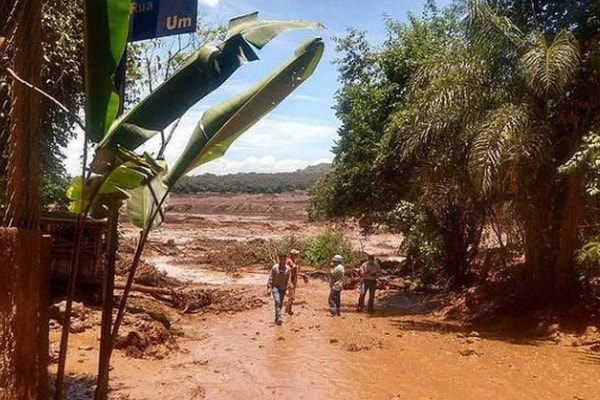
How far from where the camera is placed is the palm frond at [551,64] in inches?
421

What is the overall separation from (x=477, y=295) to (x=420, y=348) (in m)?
5.08

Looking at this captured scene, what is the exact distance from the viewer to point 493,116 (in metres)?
11.3

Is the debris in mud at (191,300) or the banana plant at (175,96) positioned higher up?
the banana plant at (175,96)

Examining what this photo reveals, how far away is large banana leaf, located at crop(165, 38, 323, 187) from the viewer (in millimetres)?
4098

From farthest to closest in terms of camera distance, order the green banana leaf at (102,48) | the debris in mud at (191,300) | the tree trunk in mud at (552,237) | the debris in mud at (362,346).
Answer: the debris in mud at (191,300) < the tree trunk in mud at (552,237) < the debris in mud at (362,346) < the green banana leaf at (102,48)

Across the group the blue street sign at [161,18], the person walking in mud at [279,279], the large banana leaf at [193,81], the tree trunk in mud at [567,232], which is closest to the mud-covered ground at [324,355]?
the person walking in mud at [279,279]

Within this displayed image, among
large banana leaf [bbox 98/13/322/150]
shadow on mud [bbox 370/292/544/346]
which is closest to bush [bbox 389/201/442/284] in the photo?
shadow on mud [bbox 370/292/544/346]

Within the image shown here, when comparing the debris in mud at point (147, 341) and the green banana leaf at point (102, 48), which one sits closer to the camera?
the green banana leaf at point (102, 48)

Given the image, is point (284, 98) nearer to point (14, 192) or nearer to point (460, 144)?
point (14, 192)

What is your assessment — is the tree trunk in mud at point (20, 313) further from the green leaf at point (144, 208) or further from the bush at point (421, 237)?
the bush at point (421, 237)

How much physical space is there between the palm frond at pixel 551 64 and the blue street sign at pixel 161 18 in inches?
328

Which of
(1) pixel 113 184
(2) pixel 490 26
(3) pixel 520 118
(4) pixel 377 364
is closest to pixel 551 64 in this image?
(3) pixel 520 118

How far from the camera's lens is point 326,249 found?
28.1m

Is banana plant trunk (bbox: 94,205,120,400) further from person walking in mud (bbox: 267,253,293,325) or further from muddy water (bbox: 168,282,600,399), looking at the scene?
person walking in mud (bbox: 267,253,293,325)
